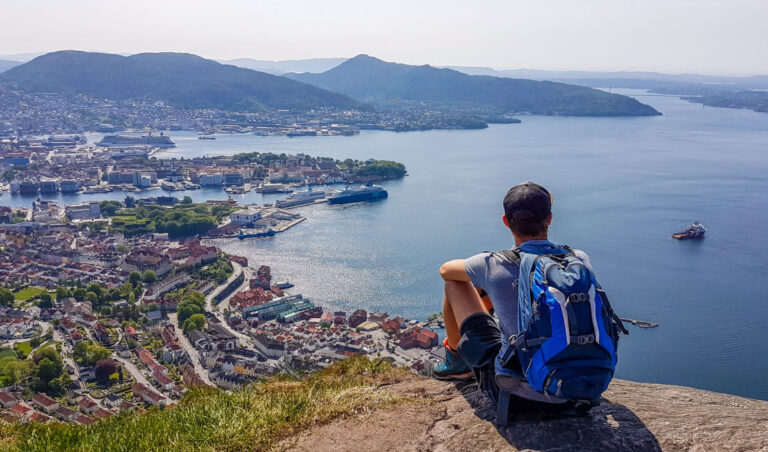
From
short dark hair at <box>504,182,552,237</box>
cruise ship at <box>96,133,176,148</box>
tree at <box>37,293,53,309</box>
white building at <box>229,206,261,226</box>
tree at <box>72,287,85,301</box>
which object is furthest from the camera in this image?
cruise ship at <box>96,133,176,148</box>

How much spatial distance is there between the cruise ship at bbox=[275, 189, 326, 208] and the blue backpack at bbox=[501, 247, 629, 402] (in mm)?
21755

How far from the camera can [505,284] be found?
1319 millimetres

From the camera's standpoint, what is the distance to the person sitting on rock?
1313 mm

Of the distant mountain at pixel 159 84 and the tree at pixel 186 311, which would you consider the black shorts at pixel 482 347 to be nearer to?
the tree at pixel 186 311

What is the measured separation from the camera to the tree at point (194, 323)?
10.5 meters

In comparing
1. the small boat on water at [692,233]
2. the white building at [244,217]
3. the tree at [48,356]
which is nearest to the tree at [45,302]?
the tree at [48,356]

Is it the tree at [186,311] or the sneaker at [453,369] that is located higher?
the sneaker at [453,369]

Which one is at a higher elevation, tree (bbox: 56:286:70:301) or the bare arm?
the bare arm

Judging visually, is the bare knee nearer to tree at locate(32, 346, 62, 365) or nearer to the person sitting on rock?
the person sitting on rock

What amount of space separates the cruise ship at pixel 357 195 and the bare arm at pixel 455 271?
22.1m

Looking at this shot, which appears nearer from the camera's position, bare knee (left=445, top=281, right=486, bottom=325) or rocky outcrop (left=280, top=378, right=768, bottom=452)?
rocky outcrop (left=280, top=378, right=768, bottom=452)

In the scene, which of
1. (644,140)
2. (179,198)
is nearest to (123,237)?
(179,198)

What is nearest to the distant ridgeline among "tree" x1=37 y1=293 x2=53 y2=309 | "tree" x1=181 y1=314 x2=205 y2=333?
"tree" x1=37 y1=293 x2=53 y2=309

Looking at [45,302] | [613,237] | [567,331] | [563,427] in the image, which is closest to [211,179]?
[45,302]
